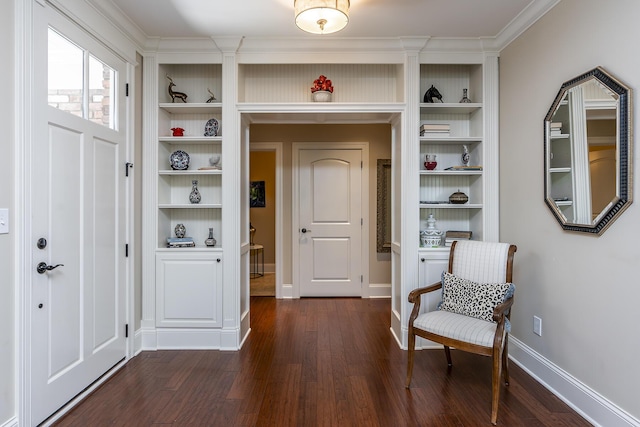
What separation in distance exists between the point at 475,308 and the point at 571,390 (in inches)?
27.7

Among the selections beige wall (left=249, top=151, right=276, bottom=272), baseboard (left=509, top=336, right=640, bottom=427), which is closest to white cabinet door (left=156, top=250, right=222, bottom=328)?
baseboard (left=509, top=336, right=640, bottom=427)

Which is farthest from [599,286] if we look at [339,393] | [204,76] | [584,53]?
[204,76]

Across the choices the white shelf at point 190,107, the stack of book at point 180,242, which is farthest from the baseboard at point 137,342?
the white shelf at point 190,107

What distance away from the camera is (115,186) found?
2.66 metres

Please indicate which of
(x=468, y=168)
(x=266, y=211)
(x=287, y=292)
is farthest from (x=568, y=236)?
(x=266, y=211)

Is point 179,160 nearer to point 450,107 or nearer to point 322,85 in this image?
point 322,85

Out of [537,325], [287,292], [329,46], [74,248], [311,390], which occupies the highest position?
[329,46]

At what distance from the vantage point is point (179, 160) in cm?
319

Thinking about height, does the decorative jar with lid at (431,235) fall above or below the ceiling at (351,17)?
below

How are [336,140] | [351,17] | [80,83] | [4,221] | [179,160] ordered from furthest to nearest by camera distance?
[336,140], [179,160], [351,17], [80,83], [4,221]

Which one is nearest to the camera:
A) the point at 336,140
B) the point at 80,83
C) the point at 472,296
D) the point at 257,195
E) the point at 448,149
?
the point at 80,83

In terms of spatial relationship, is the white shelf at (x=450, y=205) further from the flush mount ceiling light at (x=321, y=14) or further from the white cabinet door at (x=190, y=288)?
the white cabinet door at (x=190, y=288)

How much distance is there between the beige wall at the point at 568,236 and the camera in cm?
182

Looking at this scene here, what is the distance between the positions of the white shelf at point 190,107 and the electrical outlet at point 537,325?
3004 millimetres
